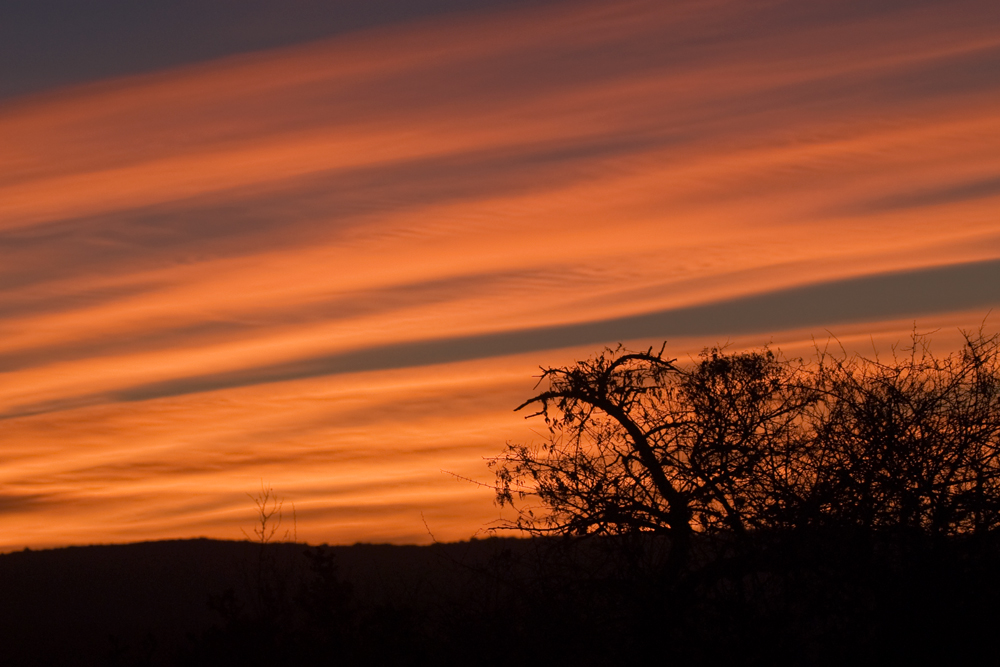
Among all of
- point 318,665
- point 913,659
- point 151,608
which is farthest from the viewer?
point 151,608

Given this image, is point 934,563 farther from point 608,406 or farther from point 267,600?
point 267,600

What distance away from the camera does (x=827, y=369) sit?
13.0 meters

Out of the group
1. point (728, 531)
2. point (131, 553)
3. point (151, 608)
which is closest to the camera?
point (728, 531)

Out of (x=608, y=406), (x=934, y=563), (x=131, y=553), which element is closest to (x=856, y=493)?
(x=934, y=563)

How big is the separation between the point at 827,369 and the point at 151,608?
2101 inches

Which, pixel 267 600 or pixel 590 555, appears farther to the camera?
pixel 267 600

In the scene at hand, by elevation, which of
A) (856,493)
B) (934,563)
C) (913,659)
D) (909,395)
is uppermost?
(909,395)

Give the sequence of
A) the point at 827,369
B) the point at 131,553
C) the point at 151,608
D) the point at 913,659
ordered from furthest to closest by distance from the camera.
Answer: the point at 131,553 → the point at 151,608 → the point at 827,369 → the point at 913,659

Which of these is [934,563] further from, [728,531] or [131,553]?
[131,553]

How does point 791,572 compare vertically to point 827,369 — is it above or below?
below

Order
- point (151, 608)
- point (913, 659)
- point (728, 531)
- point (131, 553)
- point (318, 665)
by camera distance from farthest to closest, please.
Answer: point (131, 553) → point (151, 608) → point (318, 665) → point (728, 531) → point (913, 659)

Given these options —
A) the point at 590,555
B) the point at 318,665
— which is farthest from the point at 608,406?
the point at 318,665

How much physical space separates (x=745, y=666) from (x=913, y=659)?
1.79 meters

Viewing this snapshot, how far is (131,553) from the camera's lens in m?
77.5
